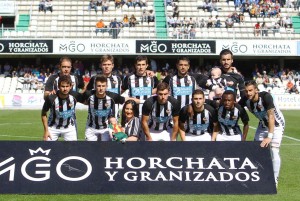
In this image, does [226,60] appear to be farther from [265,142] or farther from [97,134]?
[97,134]

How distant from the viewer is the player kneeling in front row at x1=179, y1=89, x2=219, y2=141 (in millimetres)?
8859

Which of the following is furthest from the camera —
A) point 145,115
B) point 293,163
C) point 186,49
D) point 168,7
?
point 168,7

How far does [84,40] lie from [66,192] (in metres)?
27.9

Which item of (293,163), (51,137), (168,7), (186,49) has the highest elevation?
(168,7)

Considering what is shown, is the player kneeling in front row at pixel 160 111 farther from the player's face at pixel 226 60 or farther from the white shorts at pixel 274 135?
the white shorts at pixel 274 135

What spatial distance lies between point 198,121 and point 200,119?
0.15ft

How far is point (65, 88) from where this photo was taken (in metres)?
8.96

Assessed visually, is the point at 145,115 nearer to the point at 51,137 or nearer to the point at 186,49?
the point at 51,137

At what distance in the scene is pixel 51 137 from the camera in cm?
938

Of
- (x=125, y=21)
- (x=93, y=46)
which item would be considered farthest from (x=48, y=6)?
(x=93, y=46)

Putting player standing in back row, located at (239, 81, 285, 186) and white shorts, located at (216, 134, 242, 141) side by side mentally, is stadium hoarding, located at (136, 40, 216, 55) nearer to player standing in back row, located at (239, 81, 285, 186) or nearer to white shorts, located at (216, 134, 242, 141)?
white shorts, located at (216, 134, 242, 141)

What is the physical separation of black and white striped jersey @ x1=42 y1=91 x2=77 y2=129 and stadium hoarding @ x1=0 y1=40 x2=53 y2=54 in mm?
26004

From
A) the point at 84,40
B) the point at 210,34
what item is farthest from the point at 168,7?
the point at 84,40

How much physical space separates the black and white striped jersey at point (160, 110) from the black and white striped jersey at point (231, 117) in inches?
28.6
